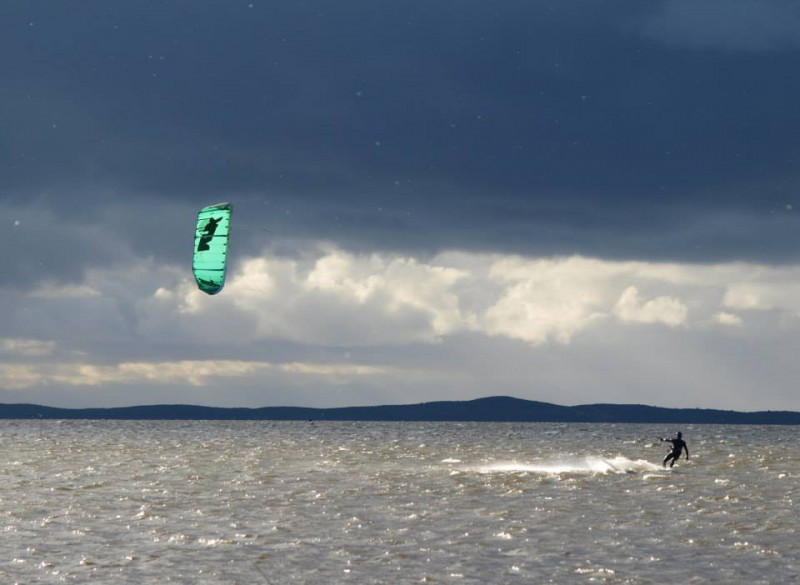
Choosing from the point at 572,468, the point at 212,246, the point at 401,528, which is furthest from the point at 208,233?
the point at 572,468

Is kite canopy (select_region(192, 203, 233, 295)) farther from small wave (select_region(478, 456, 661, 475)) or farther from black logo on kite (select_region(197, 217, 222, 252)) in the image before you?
small wave (select_region(478, 456, 661, 475))

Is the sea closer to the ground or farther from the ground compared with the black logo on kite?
closer to the ground

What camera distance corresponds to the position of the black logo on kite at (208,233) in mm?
38906

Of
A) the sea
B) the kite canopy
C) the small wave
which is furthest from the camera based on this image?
the small wave

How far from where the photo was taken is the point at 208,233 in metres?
39.0

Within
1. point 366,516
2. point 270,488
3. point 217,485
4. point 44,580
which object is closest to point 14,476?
point 217,485

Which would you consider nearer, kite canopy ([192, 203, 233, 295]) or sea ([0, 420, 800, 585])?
sea ([0, 420, 800, 585])

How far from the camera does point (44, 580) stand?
22.1 metres

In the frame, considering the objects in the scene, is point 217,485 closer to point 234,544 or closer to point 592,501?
point 592,501

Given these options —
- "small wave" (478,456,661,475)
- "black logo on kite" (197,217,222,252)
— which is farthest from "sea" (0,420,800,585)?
"black logo on kite" (197,217,222,252)

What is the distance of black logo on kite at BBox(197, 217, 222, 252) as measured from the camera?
38.9 meters

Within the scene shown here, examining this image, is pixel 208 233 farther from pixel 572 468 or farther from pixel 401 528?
pixel 572 468

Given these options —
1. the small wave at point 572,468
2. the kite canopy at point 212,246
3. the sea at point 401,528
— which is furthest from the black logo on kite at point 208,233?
the small wave at point 572,468

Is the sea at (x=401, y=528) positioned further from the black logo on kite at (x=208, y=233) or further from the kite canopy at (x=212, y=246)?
the black logo on kite at (x=208, y=233)
